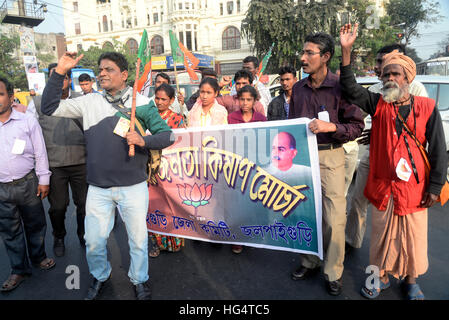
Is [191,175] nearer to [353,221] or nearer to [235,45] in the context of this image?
[353,221]

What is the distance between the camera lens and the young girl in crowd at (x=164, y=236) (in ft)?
11.8

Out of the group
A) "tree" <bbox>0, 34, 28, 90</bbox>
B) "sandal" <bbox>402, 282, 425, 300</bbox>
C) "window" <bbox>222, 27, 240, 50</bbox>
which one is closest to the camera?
"sandal" <bbox>402, 282, 425, 300</bbox>

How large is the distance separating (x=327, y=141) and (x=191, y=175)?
142 cm

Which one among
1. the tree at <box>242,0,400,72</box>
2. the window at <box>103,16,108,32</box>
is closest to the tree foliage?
the tree at <box>242,0,400,72</box>

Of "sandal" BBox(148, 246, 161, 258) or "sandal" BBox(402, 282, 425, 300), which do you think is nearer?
"sandal" BBox(402, 282, 425, 300)

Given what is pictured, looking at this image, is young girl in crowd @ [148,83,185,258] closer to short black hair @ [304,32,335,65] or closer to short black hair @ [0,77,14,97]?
short black hair @ [0,77,14,97]

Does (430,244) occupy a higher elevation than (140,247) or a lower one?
lower

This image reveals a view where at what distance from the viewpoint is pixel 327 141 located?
2.78 m

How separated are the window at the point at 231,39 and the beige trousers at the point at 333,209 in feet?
145

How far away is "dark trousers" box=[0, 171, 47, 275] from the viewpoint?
296 centimetres

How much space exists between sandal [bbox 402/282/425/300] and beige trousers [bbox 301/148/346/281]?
0.57 m

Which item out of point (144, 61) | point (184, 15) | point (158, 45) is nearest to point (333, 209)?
point (144, 61)

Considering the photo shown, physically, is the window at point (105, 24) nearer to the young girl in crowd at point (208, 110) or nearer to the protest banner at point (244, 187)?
the young girl in crowd at point (208, 110)
